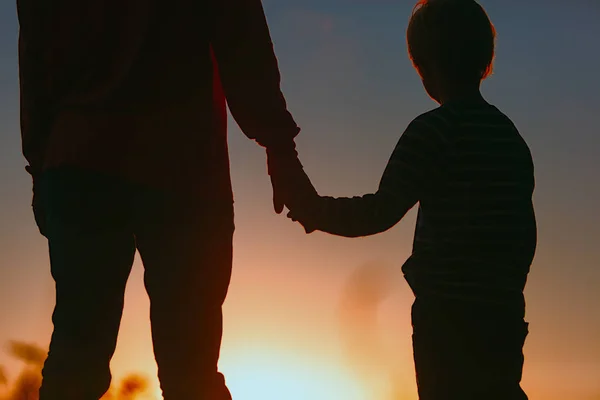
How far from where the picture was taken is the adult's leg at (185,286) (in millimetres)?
1951

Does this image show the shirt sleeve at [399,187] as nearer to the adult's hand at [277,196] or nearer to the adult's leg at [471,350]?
Result: the adult's hand at [277,196]

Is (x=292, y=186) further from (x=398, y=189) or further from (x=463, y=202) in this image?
(x=463, y=202)

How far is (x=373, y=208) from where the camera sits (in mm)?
2225

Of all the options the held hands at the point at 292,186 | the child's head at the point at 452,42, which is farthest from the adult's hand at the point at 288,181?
the child's head at the point at 452,42

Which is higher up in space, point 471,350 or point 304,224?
point 304,224

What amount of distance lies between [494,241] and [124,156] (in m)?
1.08

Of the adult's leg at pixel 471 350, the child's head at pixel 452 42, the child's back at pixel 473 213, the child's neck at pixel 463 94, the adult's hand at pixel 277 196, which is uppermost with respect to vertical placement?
the child's head at pixel 452 42

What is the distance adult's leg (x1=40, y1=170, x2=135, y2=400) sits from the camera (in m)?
1.86

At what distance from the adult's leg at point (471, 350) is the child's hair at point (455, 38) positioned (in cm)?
74

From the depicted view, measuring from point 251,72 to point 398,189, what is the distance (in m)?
0.58

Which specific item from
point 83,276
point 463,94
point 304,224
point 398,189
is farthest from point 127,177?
point 463,94

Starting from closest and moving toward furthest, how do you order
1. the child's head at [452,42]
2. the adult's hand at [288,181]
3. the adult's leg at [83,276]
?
the adult's leg at [83,276] < the child's head at [452,42] < the adult's hand at [288,181]

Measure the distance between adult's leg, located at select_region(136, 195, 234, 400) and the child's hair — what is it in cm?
84

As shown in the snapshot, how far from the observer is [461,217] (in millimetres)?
2092
